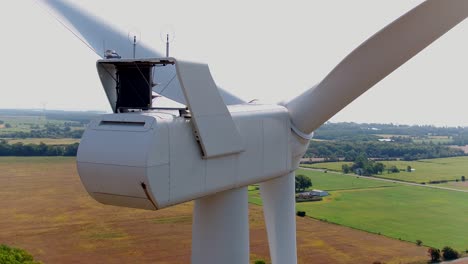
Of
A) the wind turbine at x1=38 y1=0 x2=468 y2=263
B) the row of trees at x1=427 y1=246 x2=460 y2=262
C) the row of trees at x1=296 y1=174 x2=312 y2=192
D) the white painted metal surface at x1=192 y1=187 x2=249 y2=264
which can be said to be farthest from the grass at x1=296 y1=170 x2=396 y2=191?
the white painted metal surface at x1=192 y1=187 x2=249 y2=264

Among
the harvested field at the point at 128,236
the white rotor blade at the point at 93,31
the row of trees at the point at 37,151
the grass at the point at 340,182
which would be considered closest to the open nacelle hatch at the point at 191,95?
the white rotor blade at the point at 93,31

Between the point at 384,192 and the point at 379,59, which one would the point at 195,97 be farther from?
the point at 384,192

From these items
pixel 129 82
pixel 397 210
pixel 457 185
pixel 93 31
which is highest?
pixel 93 31

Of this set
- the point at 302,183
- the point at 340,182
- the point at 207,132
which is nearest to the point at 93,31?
the point at 207,132

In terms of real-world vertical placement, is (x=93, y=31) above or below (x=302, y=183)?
above

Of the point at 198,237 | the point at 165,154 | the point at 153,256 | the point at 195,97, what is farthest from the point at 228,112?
the point at 153,256

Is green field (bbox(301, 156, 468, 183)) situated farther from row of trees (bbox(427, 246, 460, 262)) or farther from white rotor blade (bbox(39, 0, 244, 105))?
white rotor blade (bbox(39, 0, 244, 105))

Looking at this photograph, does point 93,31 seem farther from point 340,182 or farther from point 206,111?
point 340,182
